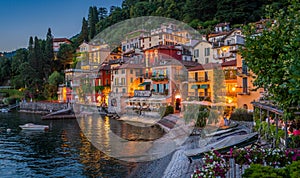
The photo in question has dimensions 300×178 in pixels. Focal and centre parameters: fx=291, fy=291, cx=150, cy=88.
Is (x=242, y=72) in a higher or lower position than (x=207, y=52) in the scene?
lower

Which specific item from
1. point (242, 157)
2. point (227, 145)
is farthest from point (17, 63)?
point (242, 157)

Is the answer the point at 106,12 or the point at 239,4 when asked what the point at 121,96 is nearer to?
the point at 239,4

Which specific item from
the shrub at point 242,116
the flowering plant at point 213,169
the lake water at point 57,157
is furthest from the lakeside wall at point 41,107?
the flowering plant at point 213,169

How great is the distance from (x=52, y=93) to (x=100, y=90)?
1959 centimetres

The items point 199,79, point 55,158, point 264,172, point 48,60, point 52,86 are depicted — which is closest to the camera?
point 264,172

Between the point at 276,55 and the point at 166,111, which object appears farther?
the point at 166,111

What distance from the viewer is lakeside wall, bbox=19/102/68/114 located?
6134cm

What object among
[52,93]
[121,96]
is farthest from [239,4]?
[52,93]

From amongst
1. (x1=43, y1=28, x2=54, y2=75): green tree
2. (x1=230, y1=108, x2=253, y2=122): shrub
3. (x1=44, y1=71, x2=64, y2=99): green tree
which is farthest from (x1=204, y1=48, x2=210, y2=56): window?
(x1=43, y1=28, x2=54, y2=75): green tree

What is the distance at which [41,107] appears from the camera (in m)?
65.0

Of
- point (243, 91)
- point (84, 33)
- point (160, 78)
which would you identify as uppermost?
point (84, 33)

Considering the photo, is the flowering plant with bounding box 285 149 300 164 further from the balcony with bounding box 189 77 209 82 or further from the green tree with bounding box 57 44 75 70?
the green tree with bounding box 57 44 75 70

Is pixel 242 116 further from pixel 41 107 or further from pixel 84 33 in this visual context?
pixel 84 33

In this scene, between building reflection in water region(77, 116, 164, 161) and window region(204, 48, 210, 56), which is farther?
window region(204, 48, 210, 56)
